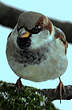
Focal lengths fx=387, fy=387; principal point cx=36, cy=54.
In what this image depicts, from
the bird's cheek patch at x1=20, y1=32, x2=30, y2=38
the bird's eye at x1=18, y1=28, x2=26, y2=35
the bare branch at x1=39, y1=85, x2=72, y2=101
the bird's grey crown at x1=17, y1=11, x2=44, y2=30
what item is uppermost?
the bird's grey crown at x1=17, y1=11, x2=44, y2=30

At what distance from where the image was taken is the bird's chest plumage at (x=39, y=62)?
226 centimetres

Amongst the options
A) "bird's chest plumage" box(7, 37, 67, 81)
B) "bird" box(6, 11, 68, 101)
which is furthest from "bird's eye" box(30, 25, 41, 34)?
"bird's chest plumage" box(7, 37, 67, 81)

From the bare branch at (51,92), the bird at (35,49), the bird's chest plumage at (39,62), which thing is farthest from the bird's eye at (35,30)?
the bare branch at (51,92)

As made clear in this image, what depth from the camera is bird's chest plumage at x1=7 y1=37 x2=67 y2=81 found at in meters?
2.26

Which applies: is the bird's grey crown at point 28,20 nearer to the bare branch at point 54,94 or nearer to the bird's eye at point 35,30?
the bird's eye at point 35,30

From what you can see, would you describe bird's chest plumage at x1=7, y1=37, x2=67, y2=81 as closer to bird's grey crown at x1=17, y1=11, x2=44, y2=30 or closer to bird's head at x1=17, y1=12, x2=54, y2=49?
bird's head at x1=17, y1=12, x2=54, y2=49

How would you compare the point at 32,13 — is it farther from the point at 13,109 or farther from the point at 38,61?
the point at 13,109

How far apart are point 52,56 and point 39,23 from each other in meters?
0.24

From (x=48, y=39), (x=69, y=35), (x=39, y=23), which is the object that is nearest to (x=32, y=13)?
(x=39, y=23)

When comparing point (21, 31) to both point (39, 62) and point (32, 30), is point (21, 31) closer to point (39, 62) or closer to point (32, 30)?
point (32, 30)

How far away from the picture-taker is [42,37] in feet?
7.28

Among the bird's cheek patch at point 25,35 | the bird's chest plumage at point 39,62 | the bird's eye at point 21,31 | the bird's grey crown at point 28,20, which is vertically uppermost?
the bird's grey crown at point 28,20

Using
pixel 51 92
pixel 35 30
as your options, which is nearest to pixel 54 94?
pixel 51 92

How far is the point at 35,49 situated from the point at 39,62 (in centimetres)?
8
